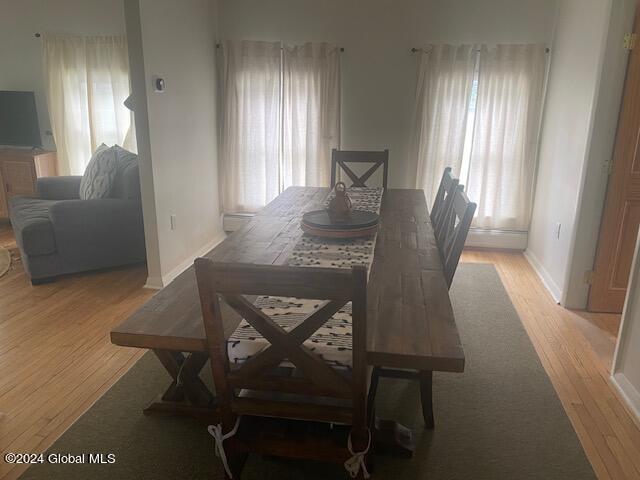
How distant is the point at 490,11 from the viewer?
4238 millimetres

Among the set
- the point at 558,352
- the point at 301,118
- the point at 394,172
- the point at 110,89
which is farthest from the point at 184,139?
the point at 558,352

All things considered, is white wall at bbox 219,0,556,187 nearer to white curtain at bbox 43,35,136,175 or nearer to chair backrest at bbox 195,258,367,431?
white curtain at bbox 43,35,136,175

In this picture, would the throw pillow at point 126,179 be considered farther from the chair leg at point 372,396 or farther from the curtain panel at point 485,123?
the chair leg at point 372,396

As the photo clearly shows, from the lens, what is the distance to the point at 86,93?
508 cm

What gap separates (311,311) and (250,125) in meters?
3.49

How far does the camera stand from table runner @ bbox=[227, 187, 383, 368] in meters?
1.45

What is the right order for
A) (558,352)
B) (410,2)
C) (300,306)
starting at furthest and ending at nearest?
1. (410,2)
2. (558,352)
3. (300,306)

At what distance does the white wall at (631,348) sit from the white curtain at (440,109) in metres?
2.31

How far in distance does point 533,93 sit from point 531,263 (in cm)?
148

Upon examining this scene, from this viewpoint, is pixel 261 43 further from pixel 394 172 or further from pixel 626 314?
pixel 626 314

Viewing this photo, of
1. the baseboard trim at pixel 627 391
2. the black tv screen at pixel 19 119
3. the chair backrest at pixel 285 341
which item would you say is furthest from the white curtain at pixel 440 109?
the black tv screen at pixel 19 119

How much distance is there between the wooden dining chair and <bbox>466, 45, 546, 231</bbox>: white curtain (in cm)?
340

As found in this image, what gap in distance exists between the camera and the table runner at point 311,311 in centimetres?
145

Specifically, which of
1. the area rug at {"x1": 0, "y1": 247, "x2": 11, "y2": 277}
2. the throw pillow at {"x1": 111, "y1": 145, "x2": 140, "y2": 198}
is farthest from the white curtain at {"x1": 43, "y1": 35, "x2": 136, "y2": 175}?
the area rug at {"x1": 0, "y1": 247, "x2": 11, "y2": 277}
